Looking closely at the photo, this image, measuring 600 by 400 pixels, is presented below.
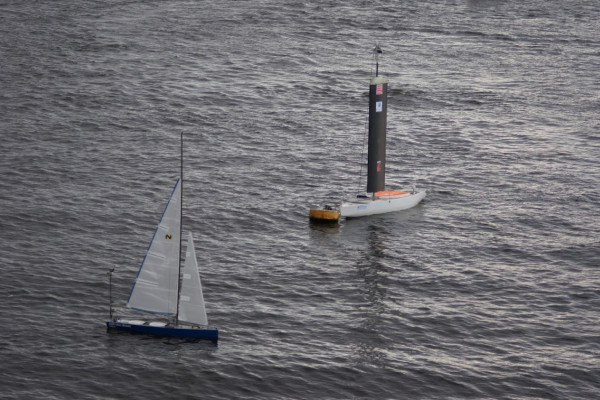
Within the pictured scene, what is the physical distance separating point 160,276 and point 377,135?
40.5 m

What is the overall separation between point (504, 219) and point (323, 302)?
30485mm

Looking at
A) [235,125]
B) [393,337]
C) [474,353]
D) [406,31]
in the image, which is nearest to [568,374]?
[474,353]

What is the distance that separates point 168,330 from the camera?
84000 mm

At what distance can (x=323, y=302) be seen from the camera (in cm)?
9306

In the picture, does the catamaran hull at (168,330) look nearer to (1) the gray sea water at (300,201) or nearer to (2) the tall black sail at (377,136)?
(1) the gray sea water at (300,201)

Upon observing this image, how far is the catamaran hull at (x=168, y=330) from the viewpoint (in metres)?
83.7

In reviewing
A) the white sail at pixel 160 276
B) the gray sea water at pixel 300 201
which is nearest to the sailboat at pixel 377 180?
the gray sea water at pixel 300 201

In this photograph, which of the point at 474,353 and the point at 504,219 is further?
the point at 504,219

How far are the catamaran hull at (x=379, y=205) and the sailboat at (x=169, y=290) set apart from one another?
31.7 m

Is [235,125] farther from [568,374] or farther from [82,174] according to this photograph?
[568,374]

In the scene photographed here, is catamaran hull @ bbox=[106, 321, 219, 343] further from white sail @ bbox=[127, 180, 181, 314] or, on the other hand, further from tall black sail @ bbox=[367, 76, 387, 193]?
tall black sail @ bbox=[367, 76, 387, 193]

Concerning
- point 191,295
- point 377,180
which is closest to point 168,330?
point 191,295

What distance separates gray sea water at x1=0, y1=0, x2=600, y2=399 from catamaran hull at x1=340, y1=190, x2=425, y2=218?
1519mm

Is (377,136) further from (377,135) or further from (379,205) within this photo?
(379,205)
